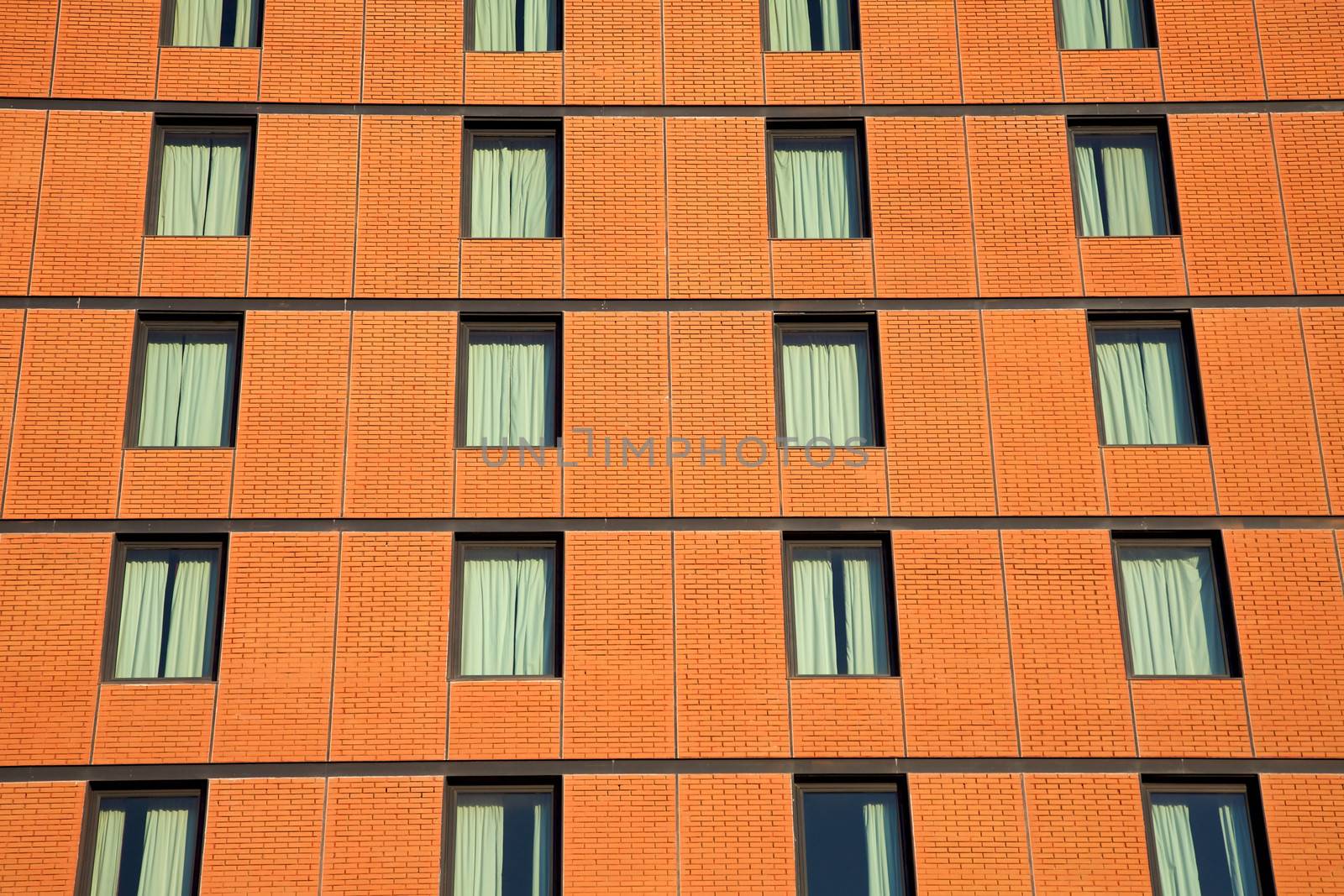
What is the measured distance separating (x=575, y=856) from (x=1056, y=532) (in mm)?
7152

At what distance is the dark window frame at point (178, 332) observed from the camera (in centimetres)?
1969

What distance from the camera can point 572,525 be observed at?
19344 millimetres

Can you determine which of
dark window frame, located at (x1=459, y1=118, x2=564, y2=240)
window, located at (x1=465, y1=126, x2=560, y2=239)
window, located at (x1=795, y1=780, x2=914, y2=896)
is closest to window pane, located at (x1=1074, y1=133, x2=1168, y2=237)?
dark window frame, located at (x1=459, y1=118, x2=564, y2=240)

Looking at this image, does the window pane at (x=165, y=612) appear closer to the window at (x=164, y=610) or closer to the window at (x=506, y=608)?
the window at (x=164, y=610)

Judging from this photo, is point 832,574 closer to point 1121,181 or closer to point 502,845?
point 502,845

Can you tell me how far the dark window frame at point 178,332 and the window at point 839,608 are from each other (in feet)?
24.4

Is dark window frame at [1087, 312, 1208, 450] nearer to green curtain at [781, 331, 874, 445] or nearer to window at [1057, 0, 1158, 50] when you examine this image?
green curtain at [781, 331, 874, 445]

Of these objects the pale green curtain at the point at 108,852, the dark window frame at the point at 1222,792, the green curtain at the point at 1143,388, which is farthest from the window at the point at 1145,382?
the pale green curtain at the point at 108,852

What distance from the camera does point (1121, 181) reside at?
2138cm

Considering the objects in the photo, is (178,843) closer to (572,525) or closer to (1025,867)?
(572,525)

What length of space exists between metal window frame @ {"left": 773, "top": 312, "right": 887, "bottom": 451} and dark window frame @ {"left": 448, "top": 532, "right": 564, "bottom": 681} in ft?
11.1

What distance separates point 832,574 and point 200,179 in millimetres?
10260

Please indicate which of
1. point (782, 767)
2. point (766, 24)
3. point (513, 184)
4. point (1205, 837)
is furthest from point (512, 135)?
point (1205, 837)

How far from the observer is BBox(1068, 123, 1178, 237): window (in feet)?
69.1
